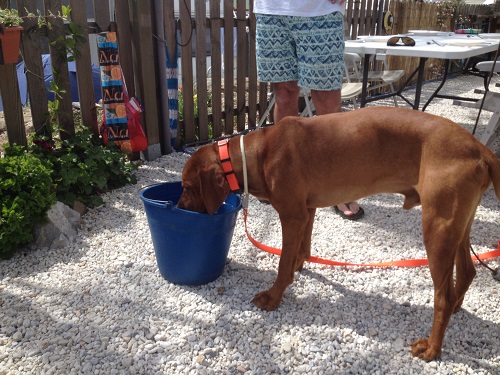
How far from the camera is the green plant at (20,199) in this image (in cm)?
296

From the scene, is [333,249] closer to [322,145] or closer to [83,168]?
[322,145]

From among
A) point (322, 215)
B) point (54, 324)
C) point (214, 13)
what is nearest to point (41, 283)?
point (54, 324)

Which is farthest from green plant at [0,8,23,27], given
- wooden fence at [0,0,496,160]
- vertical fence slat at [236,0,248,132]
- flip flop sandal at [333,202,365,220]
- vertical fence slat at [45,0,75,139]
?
vertical fence slat at [236,0,248,132]

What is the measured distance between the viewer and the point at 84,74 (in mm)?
4285

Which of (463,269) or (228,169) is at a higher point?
(228,169)

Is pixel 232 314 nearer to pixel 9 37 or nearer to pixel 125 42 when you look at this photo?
pixel 9 37

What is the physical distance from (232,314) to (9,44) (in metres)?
2.45

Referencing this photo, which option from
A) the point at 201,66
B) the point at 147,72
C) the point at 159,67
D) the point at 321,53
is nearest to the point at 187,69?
the point at 201,66

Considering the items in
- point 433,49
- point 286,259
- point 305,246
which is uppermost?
point 433,49

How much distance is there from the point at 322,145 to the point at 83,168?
219 cm

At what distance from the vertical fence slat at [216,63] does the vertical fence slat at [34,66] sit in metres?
2.10

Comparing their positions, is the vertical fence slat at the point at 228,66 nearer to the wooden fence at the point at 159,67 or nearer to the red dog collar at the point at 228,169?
the wooden fence at the point at 159,67

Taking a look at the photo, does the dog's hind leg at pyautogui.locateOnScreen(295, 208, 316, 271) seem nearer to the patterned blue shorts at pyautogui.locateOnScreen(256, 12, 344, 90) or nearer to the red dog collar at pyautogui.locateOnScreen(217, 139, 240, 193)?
the red dog collar at pyautogui.locateOnScreen(217, 139, 240, 193)

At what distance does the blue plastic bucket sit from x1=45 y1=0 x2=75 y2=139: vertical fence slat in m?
1.79
